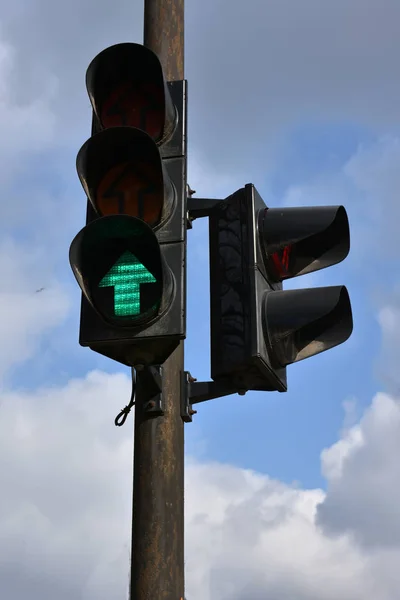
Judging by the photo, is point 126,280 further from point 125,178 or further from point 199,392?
point 199,392

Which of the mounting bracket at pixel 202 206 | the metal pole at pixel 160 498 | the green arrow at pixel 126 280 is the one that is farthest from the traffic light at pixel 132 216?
the mounting bracket at pixel 202 206

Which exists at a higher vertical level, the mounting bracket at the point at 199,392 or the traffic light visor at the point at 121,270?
the traffic light visor at the point at 121,270

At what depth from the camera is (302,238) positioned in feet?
14.3

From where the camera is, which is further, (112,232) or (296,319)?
(296,319)

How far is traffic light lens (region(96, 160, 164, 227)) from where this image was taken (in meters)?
3.92

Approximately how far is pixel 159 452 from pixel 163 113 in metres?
1.49

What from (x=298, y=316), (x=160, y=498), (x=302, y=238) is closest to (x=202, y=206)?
(x=302, y=238)

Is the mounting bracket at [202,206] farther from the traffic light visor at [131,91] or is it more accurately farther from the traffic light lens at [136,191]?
the traffic light lens at [136,191]

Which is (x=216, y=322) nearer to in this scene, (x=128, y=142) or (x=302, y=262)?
(x=302, y=262)

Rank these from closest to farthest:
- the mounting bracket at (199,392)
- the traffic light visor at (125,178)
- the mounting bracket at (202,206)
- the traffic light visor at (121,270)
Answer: the traffic light visor at (121,270), the traffic light visor at (125,178), the mounting bracket at (199,392), the mounting bracket at (202,206)

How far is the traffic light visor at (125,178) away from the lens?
12.7 ft

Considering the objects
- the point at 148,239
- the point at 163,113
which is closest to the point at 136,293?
the point at 148,239

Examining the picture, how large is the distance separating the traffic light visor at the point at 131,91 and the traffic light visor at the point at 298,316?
91 centimetres

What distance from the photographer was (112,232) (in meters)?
3.72
